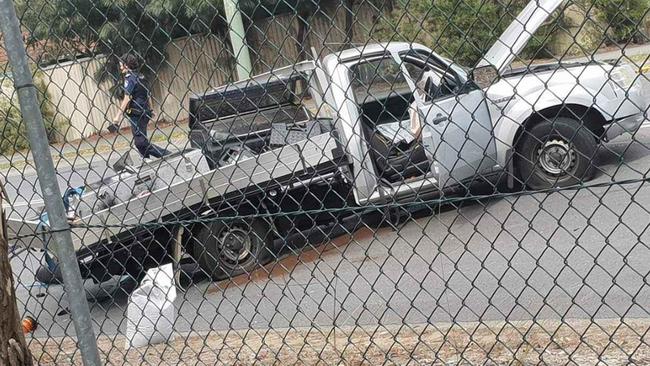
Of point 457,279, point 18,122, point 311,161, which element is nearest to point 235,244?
point 311,161

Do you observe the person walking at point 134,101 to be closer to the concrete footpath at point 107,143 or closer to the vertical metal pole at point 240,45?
the concrete footpath at point 107,143

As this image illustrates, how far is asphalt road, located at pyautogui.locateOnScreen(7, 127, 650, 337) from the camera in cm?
561

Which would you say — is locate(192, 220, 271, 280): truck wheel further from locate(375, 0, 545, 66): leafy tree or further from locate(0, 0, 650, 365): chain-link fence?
locate(375, 0, 545, 66): leafy tree

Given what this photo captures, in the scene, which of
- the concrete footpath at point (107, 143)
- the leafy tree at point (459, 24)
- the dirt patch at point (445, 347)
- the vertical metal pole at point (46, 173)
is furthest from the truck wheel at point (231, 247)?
the vertical metal pole at point (46, 173)

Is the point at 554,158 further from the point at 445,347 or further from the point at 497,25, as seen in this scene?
the point at 497,25

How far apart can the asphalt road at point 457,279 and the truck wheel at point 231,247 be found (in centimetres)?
19

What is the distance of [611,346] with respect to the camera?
3891 millimetres

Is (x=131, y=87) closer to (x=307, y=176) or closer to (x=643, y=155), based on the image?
(x=307, y=176)

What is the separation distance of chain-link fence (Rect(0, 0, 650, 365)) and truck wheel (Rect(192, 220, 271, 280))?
26mm

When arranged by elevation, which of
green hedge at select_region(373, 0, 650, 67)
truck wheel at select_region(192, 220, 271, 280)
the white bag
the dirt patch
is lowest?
the dirt patch

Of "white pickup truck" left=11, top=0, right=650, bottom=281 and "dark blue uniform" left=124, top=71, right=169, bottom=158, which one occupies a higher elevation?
"dark blue uniform" left=124, top=71, right=169, bottom=158

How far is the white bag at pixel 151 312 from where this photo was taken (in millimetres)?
4805

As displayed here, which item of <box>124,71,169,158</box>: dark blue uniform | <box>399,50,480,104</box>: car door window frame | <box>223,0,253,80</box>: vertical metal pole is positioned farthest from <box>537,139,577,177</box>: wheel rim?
<box>124,71,169,158</box>: dark blue uniform

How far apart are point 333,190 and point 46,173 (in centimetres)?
462
